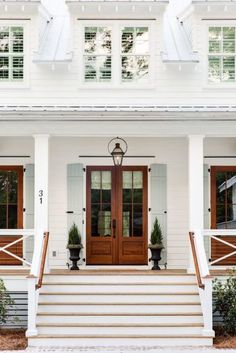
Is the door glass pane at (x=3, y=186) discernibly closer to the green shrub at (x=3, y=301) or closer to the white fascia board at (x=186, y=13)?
the green shrub at (x=3, y=301)

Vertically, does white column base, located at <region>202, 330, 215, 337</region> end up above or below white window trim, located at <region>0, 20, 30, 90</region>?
below

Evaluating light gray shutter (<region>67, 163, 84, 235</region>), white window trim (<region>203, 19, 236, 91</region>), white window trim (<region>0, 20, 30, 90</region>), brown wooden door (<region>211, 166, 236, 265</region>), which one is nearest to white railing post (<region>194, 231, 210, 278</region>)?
brown wooden door (<region>211, 166, 236, 265</region>)

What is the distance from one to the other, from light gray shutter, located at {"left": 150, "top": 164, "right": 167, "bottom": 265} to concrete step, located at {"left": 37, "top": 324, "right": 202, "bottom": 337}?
10.7ft

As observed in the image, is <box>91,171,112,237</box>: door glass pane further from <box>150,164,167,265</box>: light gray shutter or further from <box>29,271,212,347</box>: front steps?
<box>29,271,212,347</box>: front steps

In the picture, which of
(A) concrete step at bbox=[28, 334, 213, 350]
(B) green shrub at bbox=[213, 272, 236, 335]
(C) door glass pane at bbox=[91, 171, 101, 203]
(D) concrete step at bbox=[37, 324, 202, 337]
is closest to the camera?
(A) concrete step at bbox=[28, 334, 213, 350]

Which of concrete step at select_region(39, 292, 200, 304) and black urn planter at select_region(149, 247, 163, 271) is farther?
black urn planter at select_region(149, 247, 163, 271)

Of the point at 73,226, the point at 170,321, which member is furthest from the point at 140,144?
the point at 170,321

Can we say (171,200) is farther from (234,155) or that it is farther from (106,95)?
(106,95)

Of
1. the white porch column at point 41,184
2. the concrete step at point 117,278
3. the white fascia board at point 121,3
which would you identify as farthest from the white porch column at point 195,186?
the white fascia board at point 121,3

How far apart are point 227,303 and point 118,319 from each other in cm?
204

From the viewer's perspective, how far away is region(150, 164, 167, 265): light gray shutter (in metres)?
14.8

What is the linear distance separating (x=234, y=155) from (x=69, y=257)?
4412 mm

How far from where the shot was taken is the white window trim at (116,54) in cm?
1516

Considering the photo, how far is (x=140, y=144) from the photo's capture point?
1501 centimetres
